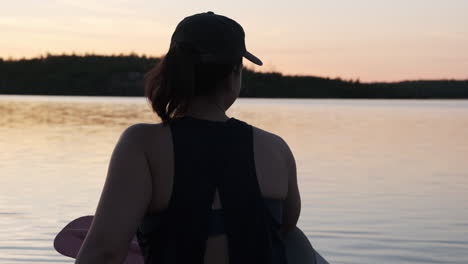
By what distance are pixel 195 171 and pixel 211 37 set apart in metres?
0.37

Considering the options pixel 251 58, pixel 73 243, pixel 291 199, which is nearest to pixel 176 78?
pixel 251 58

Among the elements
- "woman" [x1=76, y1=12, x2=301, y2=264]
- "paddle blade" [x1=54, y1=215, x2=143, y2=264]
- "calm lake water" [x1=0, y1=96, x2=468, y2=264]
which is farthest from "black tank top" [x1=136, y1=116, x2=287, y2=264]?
"calm lake water" [x1=0, y1=96, x2=468, y2=264]

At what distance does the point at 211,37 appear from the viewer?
2.55 m

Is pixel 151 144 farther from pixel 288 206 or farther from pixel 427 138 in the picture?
pixel 427 138

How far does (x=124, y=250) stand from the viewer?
7.86 ft

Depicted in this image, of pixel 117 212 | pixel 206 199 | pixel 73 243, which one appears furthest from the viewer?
pixel 73 243

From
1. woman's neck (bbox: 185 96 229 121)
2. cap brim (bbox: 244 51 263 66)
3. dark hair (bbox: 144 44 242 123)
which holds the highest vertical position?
cap brim (bbox: 244 51 263 66)

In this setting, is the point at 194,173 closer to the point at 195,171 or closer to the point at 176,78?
the point at 195,171

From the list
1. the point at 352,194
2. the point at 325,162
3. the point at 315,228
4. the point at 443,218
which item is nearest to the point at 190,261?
the point at 315,228

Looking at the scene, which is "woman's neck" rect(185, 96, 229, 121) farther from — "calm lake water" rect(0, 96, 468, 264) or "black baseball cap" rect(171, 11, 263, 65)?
"calm lake water" rect(0, 96, 468, 264)

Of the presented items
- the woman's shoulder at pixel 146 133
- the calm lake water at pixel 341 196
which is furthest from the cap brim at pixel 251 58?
the calm lake water at pixel 341 196

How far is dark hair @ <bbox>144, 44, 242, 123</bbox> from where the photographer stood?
8.26 feet

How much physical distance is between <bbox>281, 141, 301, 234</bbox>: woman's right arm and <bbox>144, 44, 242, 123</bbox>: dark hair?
0.35 meters

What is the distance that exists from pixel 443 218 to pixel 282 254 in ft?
33.5
